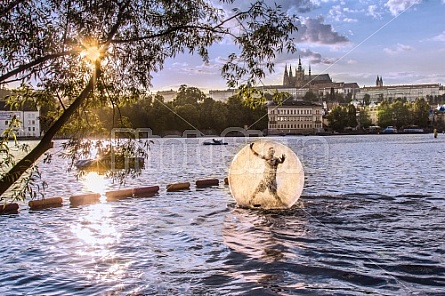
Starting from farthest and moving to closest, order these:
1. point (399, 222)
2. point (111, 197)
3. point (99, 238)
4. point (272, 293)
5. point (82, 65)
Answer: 1. point (111, 197)
2. point (399, 222)
3. point (99, 238)
4. point (272, 293)
5. point (82, 65)

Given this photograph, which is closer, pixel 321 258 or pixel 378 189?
pixel 321 258

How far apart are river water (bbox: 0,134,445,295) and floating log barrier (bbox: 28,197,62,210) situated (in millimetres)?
465

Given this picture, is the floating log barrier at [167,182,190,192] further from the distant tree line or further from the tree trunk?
the distant tree line

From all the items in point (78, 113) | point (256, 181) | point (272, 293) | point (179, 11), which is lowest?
point (272, 293)

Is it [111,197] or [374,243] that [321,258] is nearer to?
[374,243]

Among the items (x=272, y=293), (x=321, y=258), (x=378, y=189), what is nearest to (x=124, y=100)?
(x=272, y=293)

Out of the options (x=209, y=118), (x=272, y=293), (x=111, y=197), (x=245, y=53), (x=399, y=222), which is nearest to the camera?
(x=245, y=53)

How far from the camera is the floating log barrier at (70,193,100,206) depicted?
2255 cm

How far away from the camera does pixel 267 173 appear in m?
16.8

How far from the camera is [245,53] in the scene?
8.95 m

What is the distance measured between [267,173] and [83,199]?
10.3 m

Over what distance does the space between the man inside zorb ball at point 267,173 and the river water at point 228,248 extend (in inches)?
29.3

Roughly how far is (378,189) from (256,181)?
1098 centimetres

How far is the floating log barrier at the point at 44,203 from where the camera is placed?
2117 cm
